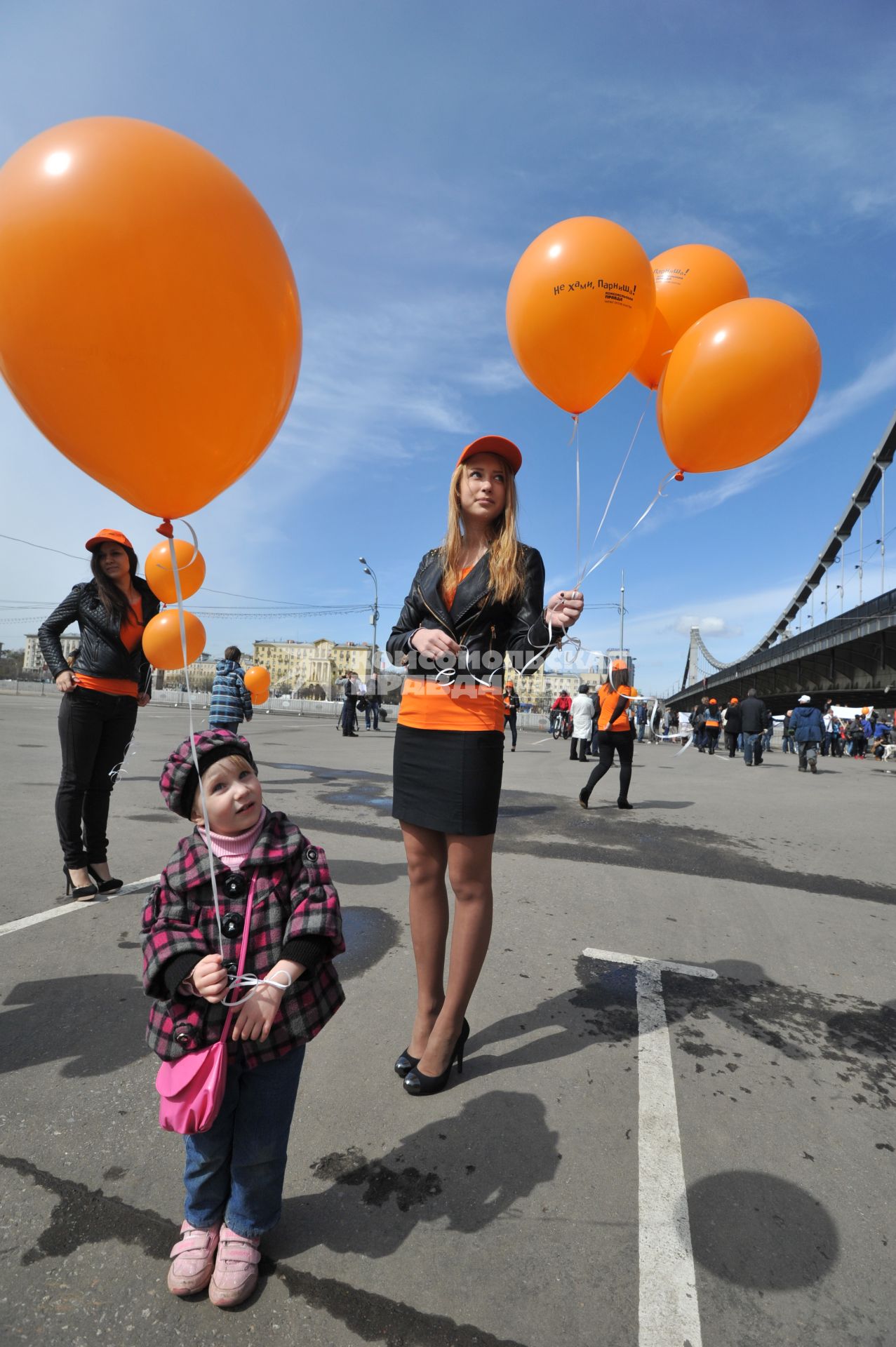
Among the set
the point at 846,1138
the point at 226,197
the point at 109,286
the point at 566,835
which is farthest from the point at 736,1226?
the point at 566,835

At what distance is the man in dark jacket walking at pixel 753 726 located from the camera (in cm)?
1537

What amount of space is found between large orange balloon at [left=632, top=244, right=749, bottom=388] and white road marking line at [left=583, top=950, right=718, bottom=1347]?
9.14ft

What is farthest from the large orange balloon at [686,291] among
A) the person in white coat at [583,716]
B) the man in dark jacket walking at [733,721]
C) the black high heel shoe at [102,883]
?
the man in dark jacket walking at [733,721]

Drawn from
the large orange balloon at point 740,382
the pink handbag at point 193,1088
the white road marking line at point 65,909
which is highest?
the large orange balloon at point 740,382

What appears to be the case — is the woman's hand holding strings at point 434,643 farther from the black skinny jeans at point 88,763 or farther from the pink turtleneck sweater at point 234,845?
the black skinny jeans at point 88,763

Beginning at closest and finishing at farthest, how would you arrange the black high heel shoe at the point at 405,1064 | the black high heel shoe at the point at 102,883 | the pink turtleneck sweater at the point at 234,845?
the pink turtleneck sweater at the point at 234,845, the black high heel shoe at the point at 405,1064, the black high heel shoe at the point at 102,883

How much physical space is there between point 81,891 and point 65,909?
139 mm

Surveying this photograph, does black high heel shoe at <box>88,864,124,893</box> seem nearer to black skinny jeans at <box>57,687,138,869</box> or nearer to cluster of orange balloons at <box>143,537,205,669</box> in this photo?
black skinny jeans at <box>57,687,138,869</box>

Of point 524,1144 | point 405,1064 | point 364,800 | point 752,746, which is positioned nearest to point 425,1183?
point 524,1144

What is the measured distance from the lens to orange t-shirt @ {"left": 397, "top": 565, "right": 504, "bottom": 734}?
1984 millimetres

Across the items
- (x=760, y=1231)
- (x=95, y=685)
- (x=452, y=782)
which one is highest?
(x=95, y=685)

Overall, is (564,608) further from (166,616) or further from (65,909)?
(65,909)

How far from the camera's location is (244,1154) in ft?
4.55

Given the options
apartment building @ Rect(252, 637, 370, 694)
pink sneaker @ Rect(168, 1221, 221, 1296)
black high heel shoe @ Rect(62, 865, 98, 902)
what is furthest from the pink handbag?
apartment building @ Rect(252, 637, 370, 694)
